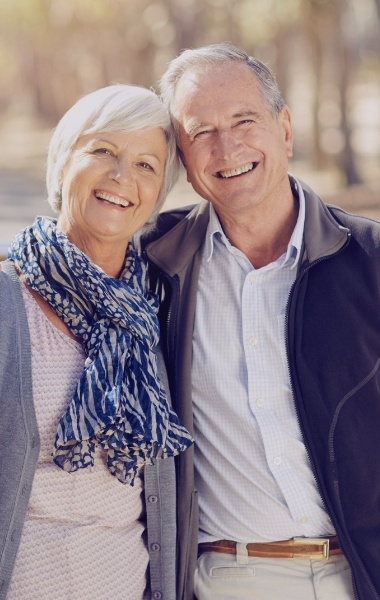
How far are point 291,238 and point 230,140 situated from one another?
356mm

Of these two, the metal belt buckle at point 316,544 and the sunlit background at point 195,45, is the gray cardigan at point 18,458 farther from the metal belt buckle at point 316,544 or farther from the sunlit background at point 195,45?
the sunlit background at point 195,45

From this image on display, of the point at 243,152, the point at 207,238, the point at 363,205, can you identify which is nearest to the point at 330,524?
the point at 207,238

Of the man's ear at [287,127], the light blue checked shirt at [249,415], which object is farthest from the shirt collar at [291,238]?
the man's ear at [287,127]

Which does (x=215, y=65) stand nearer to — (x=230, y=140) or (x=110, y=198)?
(x=230, y=140)

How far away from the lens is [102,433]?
6.86 ft

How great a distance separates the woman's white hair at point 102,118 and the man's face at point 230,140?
0.11m

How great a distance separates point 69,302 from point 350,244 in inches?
32.1

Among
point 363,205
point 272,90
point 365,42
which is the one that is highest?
point 272,90

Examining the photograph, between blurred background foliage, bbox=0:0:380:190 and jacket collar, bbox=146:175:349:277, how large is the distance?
447 inches

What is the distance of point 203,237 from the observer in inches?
101

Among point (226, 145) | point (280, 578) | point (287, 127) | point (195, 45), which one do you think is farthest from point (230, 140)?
point (195, 45)

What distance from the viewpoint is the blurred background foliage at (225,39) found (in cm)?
1423

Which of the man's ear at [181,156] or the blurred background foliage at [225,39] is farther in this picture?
the blurred background foliage at [225,39]

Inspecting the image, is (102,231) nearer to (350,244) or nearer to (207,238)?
(207,238)
